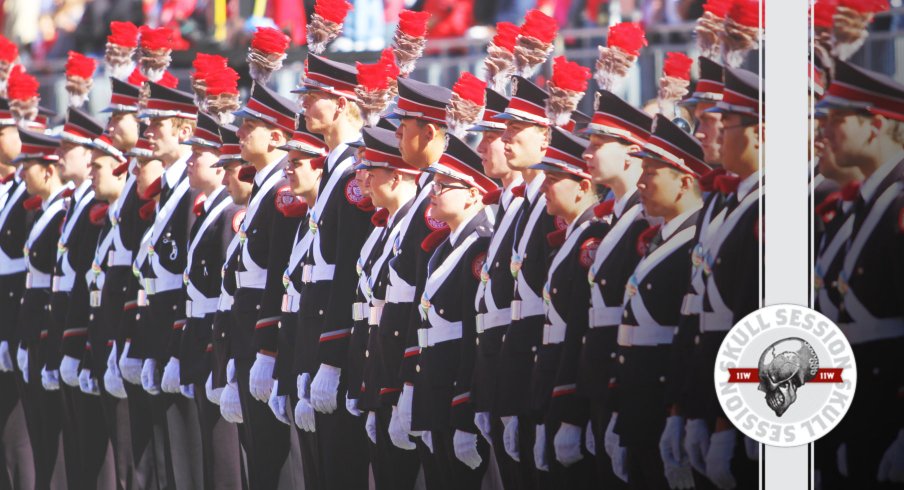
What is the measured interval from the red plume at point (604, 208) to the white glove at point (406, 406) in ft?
3.06

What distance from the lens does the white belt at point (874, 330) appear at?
164 inches

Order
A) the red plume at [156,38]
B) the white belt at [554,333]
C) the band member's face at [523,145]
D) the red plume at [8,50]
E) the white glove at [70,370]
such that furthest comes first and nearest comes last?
1. the red plume at [8,50]
2. the white glove at [70,370]
3. the red plume at [156,38]
4. the band member's face at [523,145]
5. the white belt at [554,333]

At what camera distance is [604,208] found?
206 inches

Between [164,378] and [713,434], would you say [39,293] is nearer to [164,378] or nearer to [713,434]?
[164,378]

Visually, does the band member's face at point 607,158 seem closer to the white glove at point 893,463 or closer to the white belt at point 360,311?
the white belt at point 360,311

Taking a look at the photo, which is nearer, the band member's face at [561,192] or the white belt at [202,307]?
the band member's face at [561,192]

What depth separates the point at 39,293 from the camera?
26.3ft

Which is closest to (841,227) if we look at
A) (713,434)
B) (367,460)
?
(713,434)

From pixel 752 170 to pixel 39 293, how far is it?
171 inches

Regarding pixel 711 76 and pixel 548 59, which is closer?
pixel 711 76

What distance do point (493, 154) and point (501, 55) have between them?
36 cm

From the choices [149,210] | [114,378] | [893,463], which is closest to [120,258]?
[149,210]

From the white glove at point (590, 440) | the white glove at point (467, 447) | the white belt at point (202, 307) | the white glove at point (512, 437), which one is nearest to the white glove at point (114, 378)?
the white belt at point (202, 307)

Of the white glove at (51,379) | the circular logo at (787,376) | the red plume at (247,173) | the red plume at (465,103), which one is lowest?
the white glove at (51,379)
